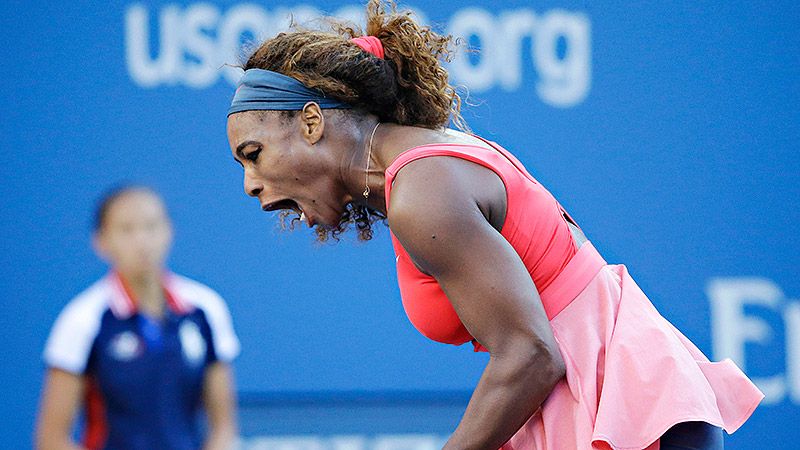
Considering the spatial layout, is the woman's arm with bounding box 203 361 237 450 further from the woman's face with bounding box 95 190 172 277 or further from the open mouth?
the open mouth

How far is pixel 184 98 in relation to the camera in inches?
149

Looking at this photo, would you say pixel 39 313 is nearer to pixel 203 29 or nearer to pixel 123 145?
pixel 123 145

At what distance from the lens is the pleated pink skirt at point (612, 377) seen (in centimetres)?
154

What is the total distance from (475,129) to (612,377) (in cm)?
231

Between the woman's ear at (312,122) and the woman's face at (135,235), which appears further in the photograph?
the woman's face at (135,235)

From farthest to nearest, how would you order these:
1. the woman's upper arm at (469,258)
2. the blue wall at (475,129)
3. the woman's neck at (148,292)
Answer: the blue wall at (475,129), the woman's neck at (148,292), the woman's upper arm at (469,258)

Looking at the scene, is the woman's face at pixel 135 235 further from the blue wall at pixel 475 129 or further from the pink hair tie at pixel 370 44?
the pink hair tie at pixel 370 44

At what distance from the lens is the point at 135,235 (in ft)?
11.3

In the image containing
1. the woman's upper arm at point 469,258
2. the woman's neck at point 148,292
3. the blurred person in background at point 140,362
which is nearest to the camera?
the woman's upper arm at point 469,258

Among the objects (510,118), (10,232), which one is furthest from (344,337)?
(10,232)

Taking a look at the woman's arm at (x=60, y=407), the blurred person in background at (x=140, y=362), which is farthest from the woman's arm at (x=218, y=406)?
the woman's arm at (x=60, y=407)

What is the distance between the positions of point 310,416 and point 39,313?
100 centimetres

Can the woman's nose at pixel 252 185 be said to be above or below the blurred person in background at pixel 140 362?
above

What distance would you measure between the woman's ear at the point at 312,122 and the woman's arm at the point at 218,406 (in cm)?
173
